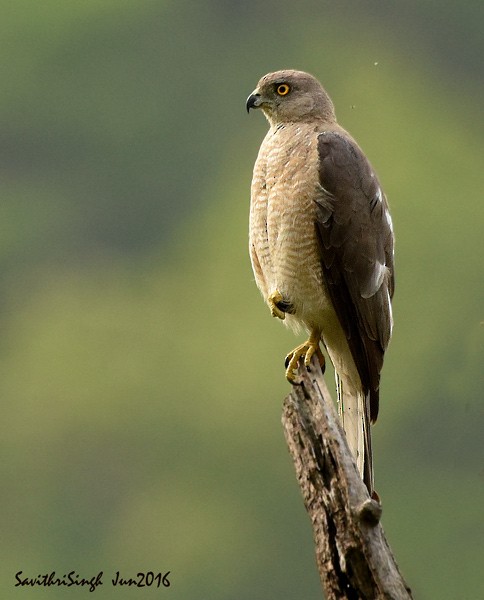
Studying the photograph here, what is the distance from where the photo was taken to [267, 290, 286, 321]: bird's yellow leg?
518cm

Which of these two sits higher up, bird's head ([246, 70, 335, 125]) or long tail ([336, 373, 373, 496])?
bird's head ([246, 70, 335, 125])

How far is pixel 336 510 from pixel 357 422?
121 cm

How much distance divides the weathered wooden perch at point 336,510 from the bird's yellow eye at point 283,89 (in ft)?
6.49

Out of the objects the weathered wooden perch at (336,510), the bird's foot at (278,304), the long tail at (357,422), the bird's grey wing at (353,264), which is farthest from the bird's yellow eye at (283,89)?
the weathered wooden perch at (336,510)

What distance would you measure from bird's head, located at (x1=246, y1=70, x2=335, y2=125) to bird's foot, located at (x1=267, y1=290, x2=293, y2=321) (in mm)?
952

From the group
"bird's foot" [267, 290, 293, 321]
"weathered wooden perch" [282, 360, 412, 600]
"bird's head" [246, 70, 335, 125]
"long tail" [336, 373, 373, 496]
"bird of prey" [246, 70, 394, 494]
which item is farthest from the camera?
"bird's head" [246, 70, 335, 125]

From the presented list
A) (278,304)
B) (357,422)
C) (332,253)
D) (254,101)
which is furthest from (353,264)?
(254,101)

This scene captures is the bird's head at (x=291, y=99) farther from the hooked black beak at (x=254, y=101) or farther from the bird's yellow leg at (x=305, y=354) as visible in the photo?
the bird's yellow leg at (x=305, y=354)

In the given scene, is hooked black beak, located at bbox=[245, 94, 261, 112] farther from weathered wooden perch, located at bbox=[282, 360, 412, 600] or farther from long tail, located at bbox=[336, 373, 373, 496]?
weathered wooden perch, located at bbox=[282, 360, 412, 600]

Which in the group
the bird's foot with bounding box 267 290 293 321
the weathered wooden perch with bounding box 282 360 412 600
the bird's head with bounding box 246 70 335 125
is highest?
the bird's head with bounding box 246 70 335 125

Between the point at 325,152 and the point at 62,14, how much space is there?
1495cm

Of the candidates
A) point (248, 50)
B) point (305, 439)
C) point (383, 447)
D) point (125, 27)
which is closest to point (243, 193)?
point (248, 50)

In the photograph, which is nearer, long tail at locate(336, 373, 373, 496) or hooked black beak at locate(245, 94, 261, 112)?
long tail at locate(336, 373, 373, 496)

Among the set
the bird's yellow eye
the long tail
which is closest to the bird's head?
the bird's yellow eye
